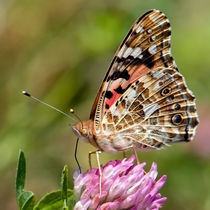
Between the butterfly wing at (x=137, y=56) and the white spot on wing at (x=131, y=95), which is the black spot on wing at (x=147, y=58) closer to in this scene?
the butterfly wing at (x=137, y=56)

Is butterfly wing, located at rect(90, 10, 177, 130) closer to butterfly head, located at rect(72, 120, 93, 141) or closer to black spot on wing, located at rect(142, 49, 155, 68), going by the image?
black spot on wing, located at rect(142, 49, 155, 68)

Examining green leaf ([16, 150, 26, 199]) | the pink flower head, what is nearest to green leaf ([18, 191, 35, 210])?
green leaf ([16, 150, 26, 199])

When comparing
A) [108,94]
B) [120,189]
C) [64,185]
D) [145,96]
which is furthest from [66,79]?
[64,185]

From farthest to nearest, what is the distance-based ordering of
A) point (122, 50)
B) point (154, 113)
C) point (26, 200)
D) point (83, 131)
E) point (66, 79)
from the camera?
point (66, 79)
point (154, 113)
point (122, 50)
point (83, 131)
point (26, 200)

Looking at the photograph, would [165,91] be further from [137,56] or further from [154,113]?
[137,56]

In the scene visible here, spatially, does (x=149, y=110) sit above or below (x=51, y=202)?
above

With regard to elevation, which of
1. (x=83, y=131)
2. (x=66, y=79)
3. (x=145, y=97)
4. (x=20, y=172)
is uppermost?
(x=66, y=79)
